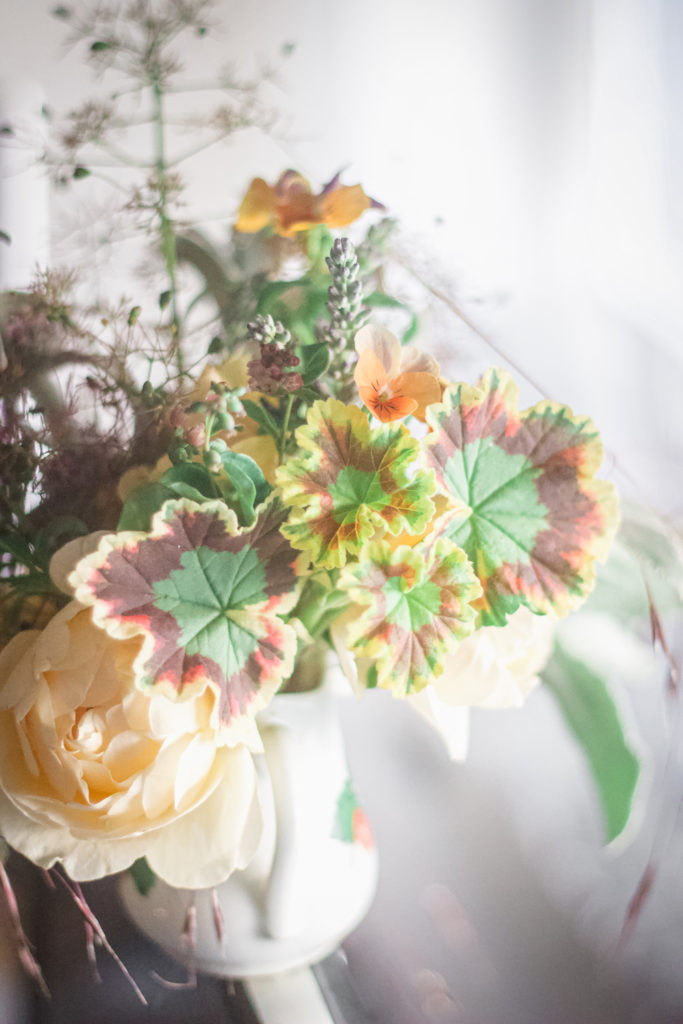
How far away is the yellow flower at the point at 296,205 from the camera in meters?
0.40

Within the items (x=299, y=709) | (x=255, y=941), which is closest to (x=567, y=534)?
(x=299, y=709)

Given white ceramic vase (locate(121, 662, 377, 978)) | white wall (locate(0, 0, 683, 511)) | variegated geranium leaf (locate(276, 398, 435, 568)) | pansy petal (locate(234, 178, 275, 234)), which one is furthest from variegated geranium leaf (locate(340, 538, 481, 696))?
white wall (locate(0, 0, 683, 511))

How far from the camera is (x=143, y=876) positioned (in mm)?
435

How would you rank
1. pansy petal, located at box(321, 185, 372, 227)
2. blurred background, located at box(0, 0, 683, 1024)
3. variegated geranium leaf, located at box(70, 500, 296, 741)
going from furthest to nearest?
blurred background, located at box(0, 0, 683, 1024) < pansy petal, located at box(321, 185, 372, 227) < variegated geranium leaf, located at box(70, 500, 296, 741)

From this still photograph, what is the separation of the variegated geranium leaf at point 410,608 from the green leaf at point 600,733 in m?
0.20

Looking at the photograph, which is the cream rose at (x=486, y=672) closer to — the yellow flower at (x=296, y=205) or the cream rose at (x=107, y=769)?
the cream rose at (x=107, y=769)

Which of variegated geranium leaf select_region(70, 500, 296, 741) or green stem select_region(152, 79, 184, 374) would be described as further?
green stem select_region(152, 79, 184, 374)

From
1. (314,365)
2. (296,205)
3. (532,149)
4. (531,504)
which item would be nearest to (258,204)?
(296,205)

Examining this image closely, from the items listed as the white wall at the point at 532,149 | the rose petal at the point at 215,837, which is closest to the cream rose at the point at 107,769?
the rose petal at the point at 215,837

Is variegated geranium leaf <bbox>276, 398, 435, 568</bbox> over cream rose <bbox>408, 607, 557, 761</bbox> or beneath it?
over

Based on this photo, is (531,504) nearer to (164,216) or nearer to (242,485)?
(242,485)

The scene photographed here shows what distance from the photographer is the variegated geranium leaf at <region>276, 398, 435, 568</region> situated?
A: 28 cm

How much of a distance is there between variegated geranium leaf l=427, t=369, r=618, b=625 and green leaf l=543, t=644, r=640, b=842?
17 centimetres

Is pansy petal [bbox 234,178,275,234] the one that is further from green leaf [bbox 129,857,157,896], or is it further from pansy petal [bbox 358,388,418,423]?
green leaf [bbox 129,857,157,896]
